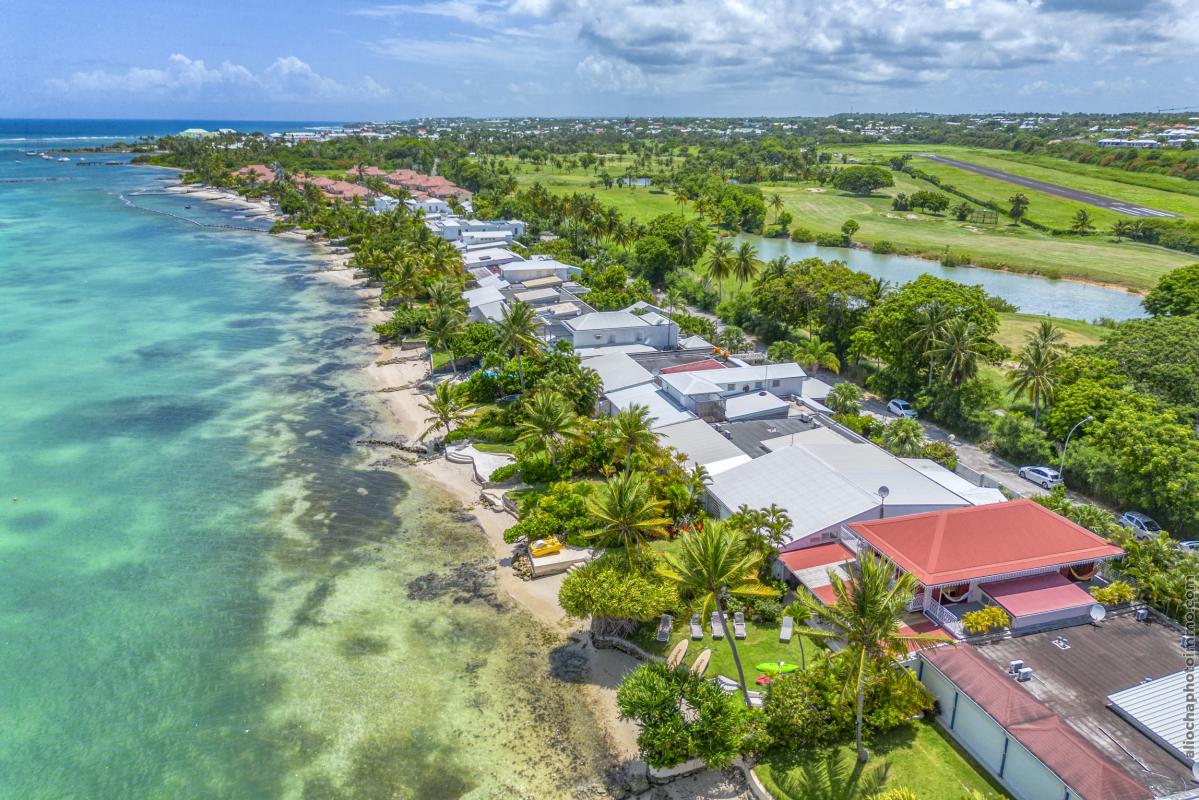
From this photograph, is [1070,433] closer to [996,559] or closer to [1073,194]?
[996,559]

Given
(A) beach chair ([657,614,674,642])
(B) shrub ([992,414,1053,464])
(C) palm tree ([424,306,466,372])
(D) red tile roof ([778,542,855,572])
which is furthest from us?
(C) palm tree ([424,306,466,372])

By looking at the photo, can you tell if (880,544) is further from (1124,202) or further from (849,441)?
(1124,202)

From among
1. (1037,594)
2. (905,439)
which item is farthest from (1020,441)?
(1037,594)

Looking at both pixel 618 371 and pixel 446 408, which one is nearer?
pixel 446 408

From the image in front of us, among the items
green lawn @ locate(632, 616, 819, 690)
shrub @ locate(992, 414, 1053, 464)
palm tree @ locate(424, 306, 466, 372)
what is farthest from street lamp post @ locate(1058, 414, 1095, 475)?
palm tree @ locate(424, 306, 466, 372)

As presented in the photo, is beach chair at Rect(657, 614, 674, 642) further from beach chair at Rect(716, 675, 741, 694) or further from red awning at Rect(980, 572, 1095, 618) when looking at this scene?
red awning at Rect(980, 572, 1095, 618)

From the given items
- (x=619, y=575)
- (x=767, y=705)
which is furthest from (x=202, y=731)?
(x=767, y=705)
